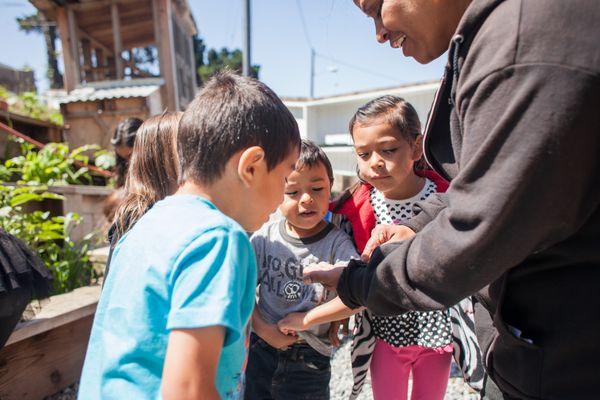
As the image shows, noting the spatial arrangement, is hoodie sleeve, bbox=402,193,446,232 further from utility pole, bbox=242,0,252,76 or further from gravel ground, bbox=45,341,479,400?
utility pole, bbox=242,0,252,76

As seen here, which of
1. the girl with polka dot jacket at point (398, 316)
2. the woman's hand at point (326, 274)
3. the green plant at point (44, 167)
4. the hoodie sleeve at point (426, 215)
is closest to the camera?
the woman's hand at point (326, 274)

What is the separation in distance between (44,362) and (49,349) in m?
0.08

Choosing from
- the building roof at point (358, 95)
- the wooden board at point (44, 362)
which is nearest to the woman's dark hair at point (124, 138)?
the wooden board at point (44, 362)

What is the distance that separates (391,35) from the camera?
1.20m

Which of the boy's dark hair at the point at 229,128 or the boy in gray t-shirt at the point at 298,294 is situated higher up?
the boy's dark hair at the point at 229,128

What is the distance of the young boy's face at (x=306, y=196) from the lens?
5.98 ft

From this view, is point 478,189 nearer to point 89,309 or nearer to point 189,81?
point 89,309

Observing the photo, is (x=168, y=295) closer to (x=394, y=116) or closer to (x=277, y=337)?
(x=277, y=337)

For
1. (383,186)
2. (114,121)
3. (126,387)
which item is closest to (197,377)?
(126,387)

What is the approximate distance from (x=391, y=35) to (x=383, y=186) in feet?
2.81

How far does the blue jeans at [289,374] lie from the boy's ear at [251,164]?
42.7 inches

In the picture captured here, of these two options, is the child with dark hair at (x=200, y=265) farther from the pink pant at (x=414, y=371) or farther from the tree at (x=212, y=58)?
the tree at (x=212, y=58)

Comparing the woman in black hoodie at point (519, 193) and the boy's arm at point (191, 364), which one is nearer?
the woman in black hoodie at point (519, 193)

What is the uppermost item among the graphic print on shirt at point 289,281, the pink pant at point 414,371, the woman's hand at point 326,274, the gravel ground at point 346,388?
the woman's hand at point 326,274
